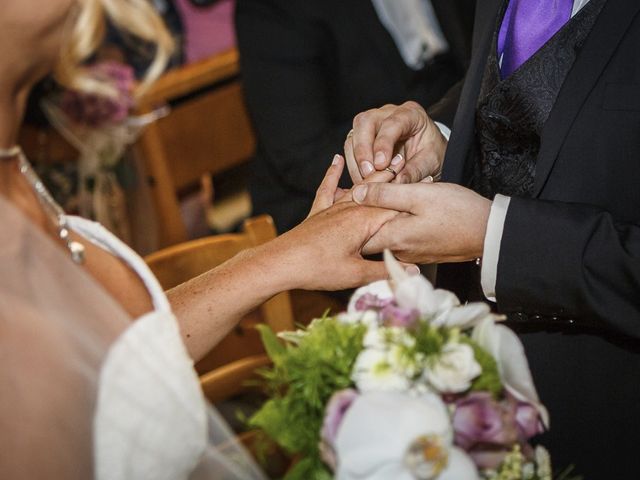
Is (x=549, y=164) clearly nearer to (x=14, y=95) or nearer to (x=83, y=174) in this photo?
(x=14, y=95)

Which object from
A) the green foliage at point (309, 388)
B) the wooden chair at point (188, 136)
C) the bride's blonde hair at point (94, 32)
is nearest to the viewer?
the green foliage at point (309, 388)

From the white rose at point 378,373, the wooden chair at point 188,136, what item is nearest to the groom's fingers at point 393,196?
the white rose at point 378,373

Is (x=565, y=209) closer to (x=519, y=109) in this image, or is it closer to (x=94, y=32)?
(x=519, y=109)

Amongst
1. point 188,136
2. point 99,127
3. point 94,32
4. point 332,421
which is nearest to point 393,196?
point 332,421

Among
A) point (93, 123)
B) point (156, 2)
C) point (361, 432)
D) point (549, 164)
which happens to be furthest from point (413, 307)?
point (156, 2)

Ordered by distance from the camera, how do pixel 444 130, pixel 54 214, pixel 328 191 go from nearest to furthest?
pixel 54 214
pixel 328 191
pixel 444 130

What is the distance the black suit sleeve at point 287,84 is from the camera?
2918mm

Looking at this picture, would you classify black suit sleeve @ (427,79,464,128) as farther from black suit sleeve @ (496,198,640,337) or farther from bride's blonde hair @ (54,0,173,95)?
bride's blonde hair @ (54,0,173,95)

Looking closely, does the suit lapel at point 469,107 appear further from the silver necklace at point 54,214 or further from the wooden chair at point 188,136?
the wooden chair at point 188,136

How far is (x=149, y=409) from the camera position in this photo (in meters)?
1.27

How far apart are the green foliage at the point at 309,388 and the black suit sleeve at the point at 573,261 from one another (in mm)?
491

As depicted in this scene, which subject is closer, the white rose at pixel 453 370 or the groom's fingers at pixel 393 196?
the white rose at pixel 453 370

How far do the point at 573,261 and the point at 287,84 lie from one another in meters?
1.61

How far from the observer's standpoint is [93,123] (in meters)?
3.45
